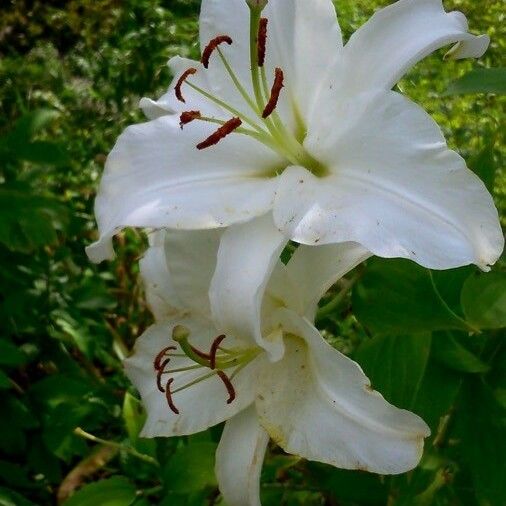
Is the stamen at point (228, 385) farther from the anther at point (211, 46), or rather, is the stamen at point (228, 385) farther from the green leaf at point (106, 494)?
the green leaf at point (106, 494)

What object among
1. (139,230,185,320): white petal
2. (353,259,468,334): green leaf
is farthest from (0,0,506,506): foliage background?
(139,230,185,320): white petal

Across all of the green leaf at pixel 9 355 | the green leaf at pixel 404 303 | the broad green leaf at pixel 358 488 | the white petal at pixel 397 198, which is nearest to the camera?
the white petal at pixel 397 198

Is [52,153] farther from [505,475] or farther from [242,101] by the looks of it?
[505,475]

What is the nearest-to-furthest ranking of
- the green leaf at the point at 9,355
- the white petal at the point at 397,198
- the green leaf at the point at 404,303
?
the white petal at the point at 397,198 → the green leaf at the point at 404,303 → the green leaf at the point at 9,355

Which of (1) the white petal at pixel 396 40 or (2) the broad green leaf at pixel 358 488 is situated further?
(2) the broad green leaf at pixel 358 488

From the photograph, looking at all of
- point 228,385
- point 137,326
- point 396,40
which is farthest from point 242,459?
point 137,326

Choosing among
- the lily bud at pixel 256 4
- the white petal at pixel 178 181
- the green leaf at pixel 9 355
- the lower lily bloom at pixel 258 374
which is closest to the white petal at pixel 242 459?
the lower lily bloom at pixel 258 374

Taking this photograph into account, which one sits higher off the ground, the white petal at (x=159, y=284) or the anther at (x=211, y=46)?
the anther at (x=211, y=46)
